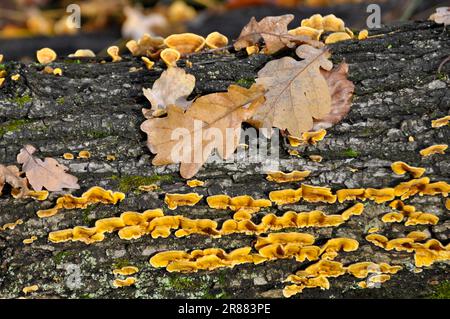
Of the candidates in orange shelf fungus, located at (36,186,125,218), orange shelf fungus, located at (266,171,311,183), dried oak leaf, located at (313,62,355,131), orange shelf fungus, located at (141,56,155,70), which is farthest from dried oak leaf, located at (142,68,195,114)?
dried oak leaf, located at (313,62,355,131)

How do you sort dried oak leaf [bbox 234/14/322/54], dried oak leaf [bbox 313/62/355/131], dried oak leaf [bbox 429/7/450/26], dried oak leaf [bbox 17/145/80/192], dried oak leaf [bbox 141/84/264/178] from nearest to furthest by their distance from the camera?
dried oak leaf [bbox 17/145/80/192], dried oak leaf [bbox 141/84/264/178], dried oak leaf [bbox 313/62/355/131], dried oak leaf [bbox 234/14/322/54], dried oak leaf [bbox 429/7/450/26]

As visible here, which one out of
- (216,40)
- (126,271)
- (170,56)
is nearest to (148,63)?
(170,56)

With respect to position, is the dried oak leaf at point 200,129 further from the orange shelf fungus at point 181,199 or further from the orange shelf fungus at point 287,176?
the orange shelf fungus at point 287,176

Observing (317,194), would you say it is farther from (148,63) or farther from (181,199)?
(148,63)

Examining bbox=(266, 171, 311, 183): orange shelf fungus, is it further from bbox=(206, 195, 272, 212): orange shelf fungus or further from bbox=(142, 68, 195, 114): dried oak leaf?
bbox=(142, 68, 195, 114): dried oak leaf

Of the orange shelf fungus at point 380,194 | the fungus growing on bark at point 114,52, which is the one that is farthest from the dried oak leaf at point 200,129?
the orange shelf fungus at point 380,194
